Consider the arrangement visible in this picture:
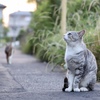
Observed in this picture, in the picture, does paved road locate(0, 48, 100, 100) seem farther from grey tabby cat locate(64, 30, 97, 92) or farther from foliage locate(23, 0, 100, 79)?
foliage locate(23, 0, 100, 79)

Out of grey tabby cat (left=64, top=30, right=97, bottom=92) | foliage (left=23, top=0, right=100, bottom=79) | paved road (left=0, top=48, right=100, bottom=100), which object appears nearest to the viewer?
paved road (left=0, top=48, right=100, bottom=100)

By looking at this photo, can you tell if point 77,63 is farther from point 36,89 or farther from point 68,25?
point 68,25

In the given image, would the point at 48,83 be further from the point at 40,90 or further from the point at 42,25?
the point at 42,25

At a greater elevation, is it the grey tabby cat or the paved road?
the grey tabby cat

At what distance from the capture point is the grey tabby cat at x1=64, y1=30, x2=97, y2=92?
934cm

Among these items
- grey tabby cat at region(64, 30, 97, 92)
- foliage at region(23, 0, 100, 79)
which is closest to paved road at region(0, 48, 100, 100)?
grey tabby cat at region(64, 30, 97, 92)

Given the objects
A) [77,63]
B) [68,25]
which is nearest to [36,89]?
Result: [77,63]

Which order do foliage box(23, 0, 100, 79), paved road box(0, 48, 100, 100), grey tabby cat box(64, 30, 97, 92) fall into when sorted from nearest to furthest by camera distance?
paved road box(0, 48, 100, 100), grey tabby cat box(64, 30, 97, 92), foliage box(23, 0, 100, 79)

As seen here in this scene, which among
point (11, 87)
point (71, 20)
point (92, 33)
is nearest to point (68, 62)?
point (11, 87)

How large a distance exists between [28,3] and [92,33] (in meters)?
21.9

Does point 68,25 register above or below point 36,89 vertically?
above

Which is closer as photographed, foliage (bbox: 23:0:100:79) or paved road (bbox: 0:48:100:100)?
paved road (bbox: 0:48:100:100)

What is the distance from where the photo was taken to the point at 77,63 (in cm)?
934

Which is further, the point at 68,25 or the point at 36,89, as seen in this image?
the point at 68,25
